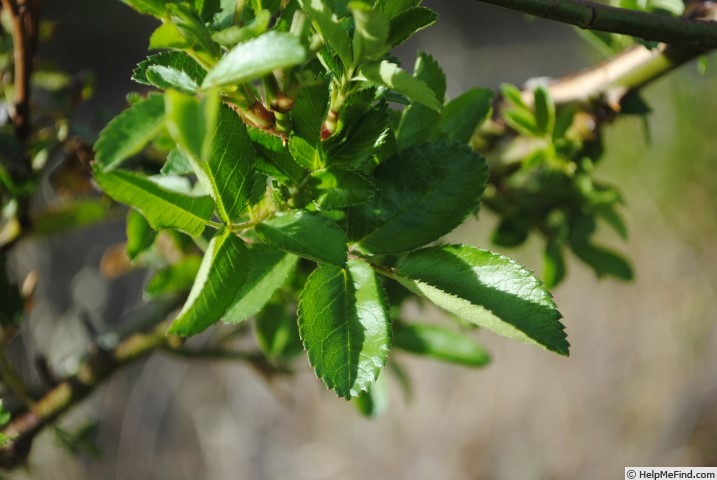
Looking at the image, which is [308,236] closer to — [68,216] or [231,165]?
[231,165]

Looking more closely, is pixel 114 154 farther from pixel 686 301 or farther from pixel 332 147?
pixel 686 301

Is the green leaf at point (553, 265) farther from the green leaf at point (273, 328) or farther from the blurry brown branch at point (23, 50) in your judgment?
the blurry brown branch at point (23, 50)

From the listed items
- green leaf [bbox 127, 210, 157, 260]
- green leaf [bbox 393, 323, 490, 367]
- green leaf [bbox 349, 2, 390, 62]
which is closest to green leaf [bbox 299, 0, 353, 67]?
green leaf [bbox 349, 2, 390, 62]

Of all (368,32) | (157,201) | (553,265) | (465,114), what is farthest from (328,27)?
(553,265)

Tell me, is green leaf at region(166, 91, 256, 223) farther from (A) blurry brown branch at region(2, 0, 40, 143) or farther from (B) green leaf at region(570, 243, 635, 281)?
(B) green leaf at region(570, 243, 635, 281)

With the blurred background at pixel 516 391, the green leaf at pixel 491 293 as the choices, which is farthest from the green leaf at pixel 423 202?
the blurred background at pixel 516 391
